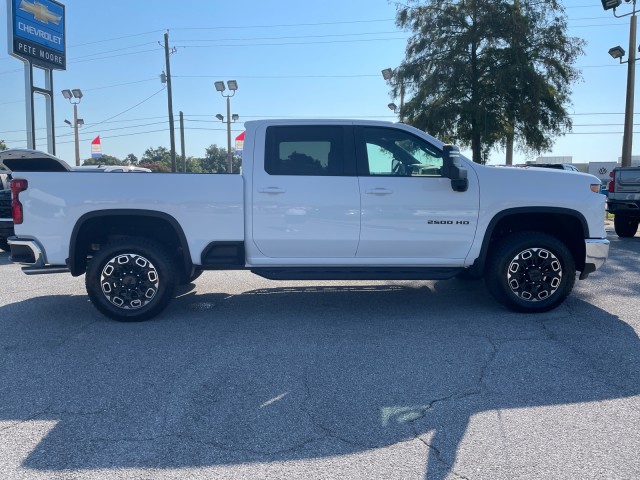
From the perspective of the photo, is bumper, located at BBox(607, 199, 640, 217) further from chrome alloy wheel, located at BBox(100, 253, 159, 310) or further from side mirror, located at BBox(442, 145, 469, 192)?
chrome alloy wheel, located at BBox(100, 253, 159, 310)

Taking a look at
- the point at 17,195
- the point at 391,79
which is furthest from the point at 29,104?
the point at 17,195

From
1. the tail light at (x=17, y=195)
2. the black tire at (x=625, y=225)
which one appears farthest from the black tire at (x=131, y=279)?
the black tire at (x=625, y=225)

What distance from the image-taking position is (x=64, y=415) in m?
3.80

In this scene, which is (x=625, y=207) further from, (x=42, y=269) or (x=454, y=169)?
(x=42, y=269)

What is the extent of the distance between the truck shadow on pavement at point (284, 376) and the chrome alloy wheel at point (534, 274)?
0.87ft

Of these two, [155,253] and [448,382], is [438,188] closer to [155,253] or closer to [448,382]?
[448,382]

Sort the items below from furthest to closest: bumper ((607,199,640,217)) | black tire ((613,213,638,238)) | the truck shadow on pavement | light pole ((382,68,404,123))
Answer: light pole ((382,68,404,123)) < black tire ((613,213,638,238)) < bumper ((607,199,640,217)) < the truck shadow on pavement

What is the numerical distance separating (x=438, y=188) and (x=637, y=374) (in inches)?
101

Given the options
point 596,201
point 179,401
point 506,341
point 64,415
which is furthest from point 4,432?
point 596,201

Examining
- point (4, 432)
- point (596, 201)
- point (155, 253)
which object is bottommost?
point (4, 432)

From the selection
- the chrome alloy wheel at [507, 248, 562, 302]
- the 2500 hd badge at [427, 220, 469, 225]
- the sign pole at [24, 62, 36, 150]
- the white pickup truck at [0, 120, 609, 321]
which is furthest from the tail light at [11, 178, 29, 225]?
the sign pole at [24, 62, 36, 150]

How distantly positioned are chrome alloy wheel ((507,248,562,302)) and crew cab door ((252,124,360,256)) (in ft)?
5.86

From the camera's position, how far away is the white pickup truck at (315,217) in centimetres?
589

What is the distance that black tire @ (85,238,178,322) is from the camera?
19.5 feet
